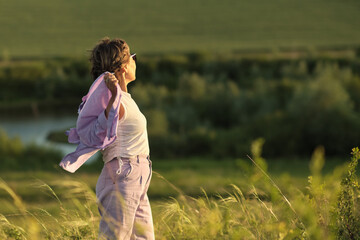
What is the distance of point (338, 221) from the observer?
3.38 m

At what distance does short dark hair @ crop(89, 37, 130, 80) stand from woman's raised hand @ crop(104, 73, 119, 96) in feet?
0.40

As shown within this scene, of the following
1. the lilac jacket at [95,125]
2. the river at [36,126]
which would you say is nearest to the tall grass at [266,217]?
the lilac jacket at [95,125]

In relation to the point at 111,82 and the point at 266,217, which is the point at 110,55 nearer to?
the point at 111,82

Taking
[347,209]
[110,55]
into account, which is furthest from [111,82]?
[347,209]

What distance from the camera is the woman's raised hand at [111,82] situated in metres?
3.04

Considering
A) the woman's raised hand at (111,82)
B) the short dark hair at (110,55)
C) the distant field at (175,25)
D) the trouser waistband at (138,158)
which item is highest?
the short dark hair at (110,55)

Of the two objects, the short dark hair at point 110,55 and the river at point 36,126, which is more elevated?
the short dark hair at point 110,55

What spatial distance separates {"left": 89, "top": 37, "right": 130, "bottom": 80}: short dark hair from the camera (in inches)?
124

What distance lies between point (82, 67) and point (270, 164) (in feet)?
74.8

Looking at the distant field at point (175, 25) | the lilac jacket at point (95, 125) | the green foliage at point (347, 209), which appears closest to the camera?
the lilac jacket at point (95, 125)

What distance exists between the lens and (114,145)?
314cm

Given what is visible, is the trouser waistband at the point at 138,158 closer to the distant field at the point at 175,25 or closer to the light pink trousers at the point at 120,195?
the light pink trousers at the point at 120,195

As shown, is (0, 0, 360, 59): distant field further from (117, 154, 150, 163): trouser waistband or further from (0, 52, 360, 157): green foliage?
(117, 154, 150, 163): trouser waistband

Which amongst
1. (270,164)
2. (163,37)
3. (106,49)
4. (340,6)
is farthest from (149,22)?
(106,49)
